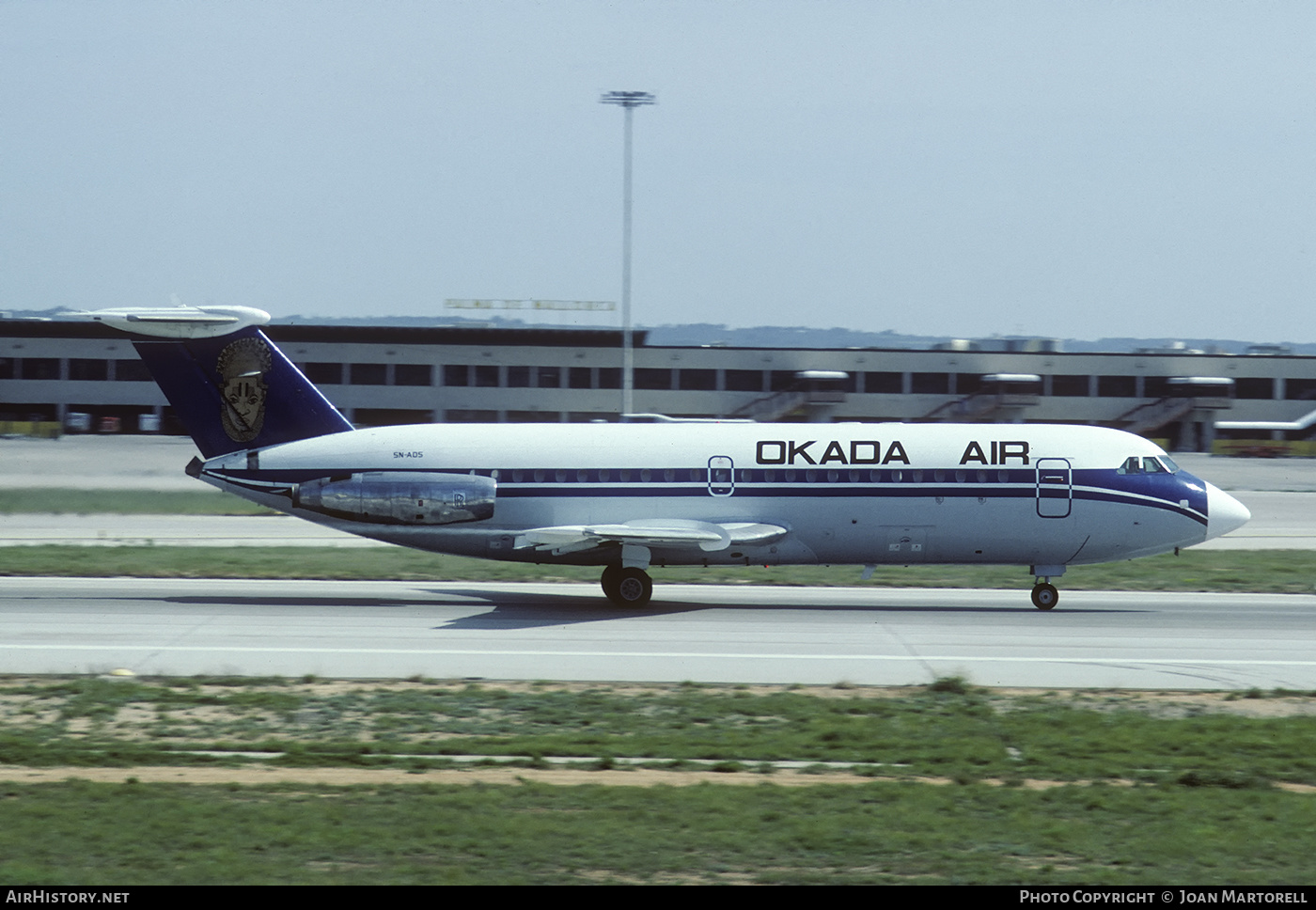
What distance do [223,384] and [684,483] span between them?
9986 millimetres

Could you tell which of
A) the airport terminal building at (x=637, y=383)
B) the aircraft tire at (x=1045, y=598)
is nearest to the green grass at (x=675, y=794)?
the aircraft tire at (x=1045, y=598)

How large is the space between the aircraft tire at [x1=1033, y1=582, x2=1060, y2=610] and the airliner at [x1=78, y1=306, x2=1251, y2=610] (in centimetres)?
4

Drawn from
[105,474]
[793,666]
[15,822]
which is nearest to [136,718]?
[15,822]

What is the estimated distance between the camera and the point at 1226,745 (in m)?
14.4

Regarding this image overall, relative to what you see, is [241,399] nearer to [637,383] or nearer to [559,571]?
[559,571]

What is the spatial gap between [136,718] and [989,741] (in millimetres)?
10175

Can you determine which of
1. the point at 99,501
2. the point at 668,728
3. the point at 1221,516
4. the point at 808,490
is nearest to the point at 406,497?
the point at 808,490

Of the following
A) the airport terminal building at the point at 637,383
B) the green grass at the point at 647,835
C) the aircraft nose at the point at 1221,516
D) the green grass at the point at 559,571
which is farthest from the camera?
the airport terminal building at the point at 637,383

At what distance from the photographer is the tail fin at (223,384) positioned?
26.9m

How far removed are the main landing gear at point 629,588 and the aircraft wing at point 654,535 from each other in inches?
26.4

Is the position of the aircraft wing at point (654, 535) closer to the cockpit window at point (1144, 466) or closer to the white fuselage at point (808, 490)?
the white fuselage at point (808, 490)

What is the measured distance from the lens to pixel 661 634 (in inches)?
890

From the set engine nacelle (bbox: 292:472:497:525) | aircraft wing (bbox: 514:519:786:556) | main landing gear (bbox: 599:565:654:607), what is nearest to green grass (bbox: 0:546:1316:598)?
engine nacelle (bbox: 292:472:497:525)
